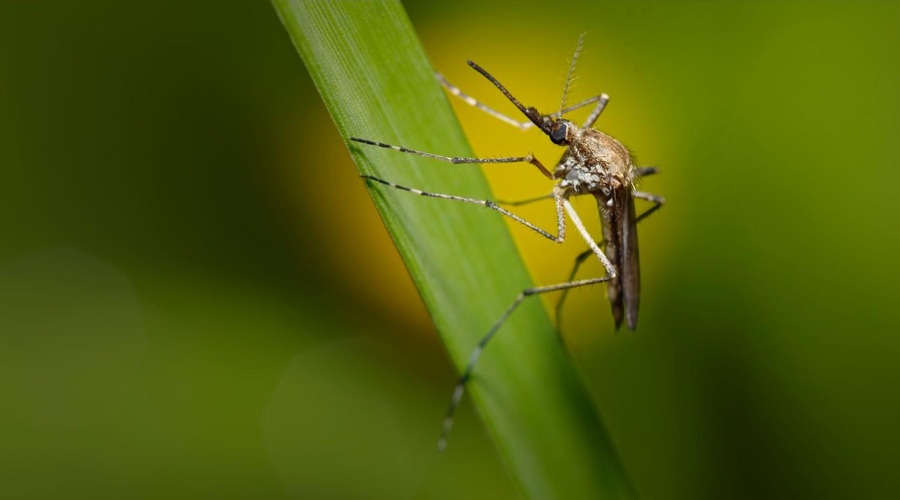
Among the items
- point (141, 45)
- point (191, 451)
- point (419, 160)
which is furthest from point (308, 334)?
point (419, 160)

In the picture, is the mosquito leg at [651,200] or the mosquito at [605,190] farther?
the mosquito leg at [651,200]

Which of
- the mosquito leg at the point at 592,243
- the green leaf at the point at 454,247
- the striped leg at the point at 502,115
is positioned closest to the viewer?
the green leaf at the point at 454,247

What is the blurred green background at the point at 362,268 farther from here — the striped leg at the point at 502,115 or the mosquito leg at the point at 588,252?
the striped leg at the point at 502,115

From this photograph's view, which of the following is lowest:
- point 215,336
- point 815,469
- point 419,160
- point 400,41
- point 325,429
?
point 815,469

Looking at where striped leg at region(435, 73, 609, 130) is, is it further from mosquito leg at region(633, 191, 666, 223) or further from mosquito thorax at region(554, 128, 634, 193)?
mosquito leg at region(633, 191, 666, 223)

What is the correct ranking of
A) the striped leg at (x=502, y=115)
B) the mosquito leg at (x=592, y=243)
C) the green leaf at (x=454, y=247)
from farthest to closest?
1. the striped leg at (x=502, y=115)
2. the mosquito leg at (x=592, y=243)
3. the green leaf at (x=454, y=247)

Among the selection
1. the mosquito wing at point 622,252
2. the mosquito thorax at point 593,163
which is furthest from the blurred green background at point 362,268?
the mosquito thorax at point 593,163

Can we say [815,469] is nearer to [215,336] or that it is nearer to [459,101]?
[459,101]
